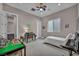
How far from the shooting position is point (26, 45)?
186 cm

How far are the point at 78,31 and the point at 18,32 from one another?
137 centimetres

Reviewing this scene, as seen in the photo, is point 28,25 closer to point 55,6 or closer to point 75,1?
point 55,6

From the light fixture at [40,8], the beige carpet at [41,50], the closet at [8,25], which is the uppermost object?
the light fixture at [40,8]

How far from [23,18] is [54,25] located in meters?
0.78

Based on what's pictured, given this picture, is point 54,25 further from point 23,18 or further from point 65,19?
point 23,18

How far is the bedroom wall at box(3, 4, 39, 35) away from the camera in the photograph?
174 centimetres

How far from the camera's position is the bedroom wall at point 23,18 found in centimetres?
174

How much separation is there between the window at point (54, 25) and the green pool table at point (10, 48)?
79 centimetres

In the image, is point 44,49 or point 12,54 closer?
point 12,54

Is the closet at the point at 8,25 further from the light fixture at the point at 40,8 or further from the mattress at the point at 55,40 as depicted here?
the mattress at the point at 55,40

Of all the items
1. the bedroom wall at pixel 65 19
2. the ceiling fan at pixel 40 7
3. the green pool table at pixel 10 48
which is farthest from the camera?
the ceiling fan at pixel 40 7

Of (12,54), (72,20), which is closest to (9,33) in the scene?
(12,54)

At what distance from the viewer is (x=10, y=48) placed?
172 centimetres

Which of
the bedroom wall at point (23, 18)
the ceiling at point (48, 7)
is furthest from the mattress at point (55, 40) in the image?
the ceiling at point (48, 7)
